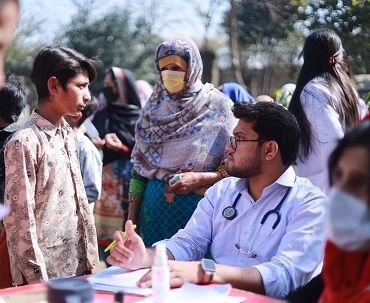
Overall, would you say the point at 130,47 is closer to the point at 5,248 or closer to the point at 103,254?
the point at 103,254

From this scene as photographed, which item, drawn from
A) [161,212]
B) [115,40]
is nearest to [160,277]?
[161,212]

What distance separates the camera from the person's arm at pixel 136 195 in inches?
146

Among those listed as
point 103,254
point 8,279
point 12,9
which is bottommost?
point 103,254

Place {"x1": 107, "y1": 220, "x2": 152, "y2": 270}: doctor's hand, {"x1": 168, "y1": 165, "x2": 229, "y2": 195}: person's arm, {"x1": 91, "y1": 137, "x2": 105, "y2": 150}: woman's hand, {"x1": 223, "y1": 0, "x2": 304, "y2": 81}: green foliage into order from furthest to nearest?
{"x1": 223, "y1": 0, "x2": 304, "y2": 81}: green foliage < {"x1": 91, "y1": 137, "x2": 105, "y2": 150}: woman's hand < {"x1": 168, "y1": 165, "x2": 229, "y2": 195}: person's arm < {"x1": 107, "y1": 220, "x2": 152, "y2": 270}: doctor's hand

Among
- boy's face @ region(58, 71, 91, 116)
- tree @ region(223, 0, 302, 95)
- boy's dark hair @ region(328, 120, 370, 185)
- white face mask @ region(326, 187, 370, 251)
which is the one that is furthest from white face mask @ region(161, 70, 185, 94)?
tree @ region(223, 0, 302, 95)

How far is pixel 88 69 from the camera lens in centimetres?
306

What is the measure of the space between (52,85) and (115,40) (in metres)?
12.7

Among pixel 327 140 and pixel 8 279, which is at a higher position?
pixel 327 140

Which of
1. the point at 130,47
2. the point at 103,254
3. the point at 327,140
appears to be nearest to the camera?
the point at 327,140

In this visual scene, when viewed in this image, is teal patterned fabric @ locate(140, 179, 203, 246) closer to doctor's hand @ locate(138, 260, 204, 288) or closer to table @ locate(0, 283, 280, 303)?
doctor's hand @ locate(138, 260, 204, 288)

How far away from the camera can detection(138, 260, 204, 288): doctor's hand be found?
6.84 ft

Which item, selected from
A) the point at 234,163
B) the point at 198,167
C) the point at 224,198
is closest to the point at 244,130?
the point at 234,163

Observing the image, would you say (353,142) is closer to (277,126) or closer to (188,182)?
(277,126)

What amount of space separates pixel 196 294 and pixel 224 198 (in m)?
0.73
